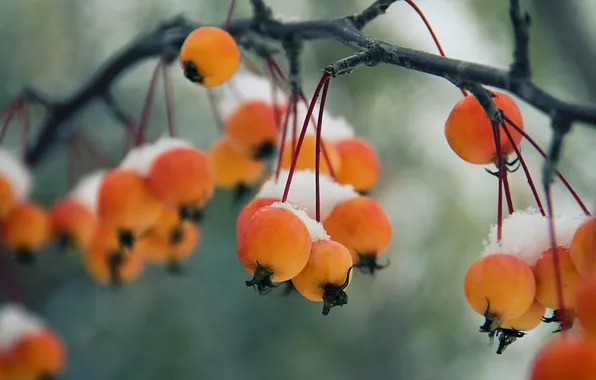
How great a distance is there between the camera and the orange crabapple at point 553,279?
1.63 feet

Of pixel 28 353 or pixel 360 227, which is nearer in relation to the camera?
pixel 360 227

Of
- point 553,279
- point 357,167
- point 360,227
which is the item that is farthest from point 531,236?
point 357,167

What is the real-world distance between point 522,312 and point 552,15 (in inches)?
65.5

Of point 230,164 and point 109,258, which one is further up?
point 230,164

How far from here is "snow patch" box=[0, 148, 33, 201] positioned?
106cm

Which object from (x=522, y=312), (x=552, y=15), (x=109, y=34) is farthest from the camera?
(x=109, y=34)

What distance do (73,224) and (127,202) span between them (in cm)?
37

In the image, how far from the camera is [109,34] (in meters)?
2.63

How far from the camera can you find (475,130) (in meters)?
0.54

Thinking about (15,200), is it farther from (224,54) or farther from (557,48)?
(557,48)

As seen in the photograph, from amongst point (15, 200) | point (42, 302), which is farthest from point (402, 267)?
point (15, 200)

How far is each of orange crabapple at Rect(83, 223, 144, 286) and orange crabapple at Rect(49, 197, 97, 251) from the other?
15 mm

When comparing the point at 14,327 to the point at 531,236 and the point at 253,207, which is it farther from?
the point at 531,236

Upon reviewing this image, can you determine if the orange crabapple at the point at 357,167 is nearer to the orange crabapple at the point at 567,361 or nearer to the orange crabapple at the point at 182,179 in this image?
the orange crabapple at the point at 182,179
